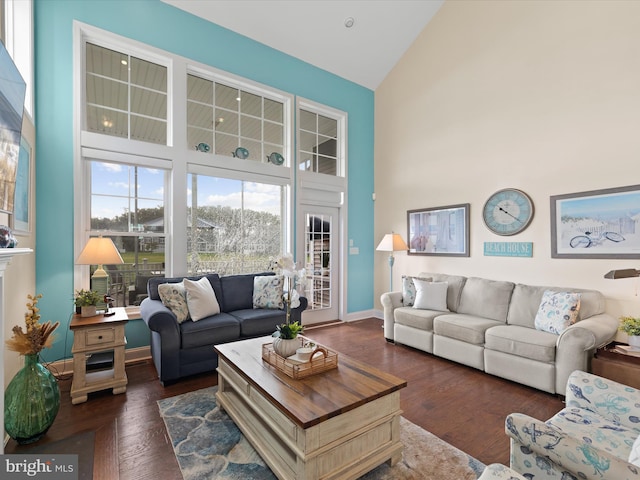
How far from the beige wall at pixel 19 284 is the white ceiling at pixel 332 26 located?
2.71 m

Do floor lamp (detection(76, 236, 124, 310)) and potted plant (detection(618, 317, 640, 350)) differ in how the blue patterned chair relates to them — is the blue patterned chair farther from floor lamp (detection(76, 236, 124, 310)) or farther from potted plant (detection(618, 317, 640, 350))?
floor lamp (detection(76, 236, 124, 310))

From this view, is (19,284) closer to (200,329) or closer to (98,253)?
(98,253)

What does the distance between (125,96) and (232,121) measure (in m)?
1.31

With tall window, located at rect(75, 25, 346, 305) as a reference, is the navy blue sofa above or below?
below

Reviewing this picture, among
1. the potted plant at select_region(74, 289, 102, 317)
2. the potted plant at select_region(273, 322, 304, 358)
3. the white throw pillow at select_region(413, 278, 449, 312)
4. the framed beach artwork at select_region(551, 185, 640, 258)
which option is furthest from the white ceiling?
the potted plant at select_region(273, 322, 304, 358)

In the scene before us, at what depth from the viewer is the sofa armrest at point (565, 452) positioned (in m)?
1.03

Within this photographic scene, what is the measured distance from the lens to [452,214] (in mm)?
4516

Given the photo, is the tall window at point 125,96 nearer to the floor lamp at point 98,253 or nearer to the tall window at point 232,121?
the tall window at point 232,121

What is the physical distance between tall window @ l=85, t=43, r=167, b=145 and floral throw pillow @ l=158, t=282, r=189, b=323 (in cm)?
187

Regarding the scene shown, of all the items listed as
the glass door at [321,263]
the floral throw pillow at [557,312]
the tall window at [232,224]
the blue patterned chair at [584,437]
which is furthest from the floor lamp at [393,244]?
the blue patterned chair at [584,437]

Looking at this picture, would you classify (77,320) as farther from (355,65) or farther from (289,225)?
(355,65)

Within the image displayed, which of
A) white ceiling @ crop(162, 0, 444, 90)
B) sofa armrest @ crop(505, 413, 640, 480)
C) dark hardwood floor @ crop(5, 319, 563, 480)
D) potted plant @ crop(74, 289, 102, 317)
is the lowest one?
dark hardwood floor @ crop(5, 319, 563, 480)

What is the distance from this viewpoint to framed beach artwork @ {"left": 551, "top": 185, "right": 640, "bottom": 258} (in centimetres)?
300

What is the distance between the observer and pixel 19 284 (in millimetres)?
2484
